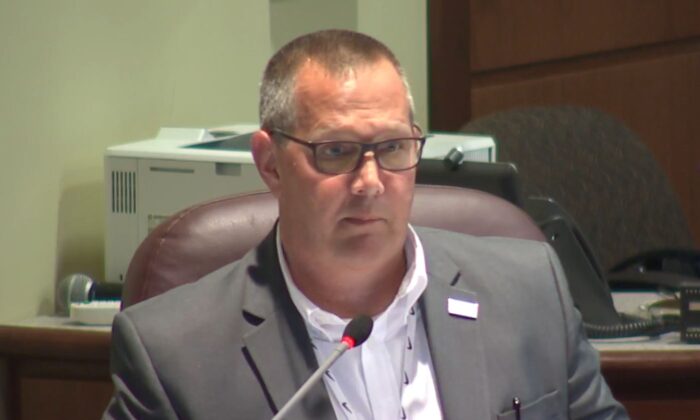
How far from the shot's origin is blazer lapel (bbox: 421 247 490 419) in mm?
1744

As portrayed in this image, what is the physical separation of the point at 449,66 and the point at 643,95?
0.76m

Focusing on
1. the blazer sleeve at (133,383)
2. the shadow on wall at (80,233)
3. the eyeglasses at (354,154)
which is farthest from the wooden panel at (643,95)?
the blazer sleeve at (133,383)

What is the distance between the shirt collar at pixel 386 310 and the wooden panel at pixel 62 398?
83 cm

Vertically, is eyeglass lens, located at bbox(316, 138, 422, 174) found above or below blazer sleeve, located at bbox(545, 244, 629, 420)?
above

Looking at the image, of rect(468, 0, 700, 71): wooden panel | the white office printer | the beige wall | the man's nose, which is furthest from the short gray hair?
rect(468, 0, 700, 71): wooden panel

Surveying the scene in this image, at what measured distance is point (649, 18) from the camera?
4598 mm

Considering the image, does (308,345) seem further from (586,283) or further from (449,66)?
(449,66)

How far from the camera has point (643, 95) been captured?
461cm

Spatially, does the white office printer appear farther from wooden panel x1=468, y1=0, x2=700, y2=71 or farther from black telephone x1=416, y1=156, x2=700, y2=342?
wooden panel x1=468, y1=0, x2=700, y2=71

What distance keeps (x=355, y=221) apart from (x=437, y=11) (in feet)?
8.77

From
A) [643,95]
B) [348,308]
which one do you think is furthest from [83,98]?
[643,95]

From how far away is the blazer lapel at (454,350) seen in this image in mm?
1744

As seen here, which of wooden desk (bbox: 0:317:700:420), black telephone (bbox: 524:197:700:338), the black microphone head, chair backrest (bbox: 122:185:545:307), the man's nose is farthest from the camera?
black telephone (bbox: 524:197:700:338)

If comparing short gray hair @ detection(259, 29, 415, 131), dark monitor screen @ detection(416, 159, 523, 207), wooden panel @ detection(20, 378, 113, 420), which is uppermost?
short gray hair @ detection(259, 29, 415, 131)
